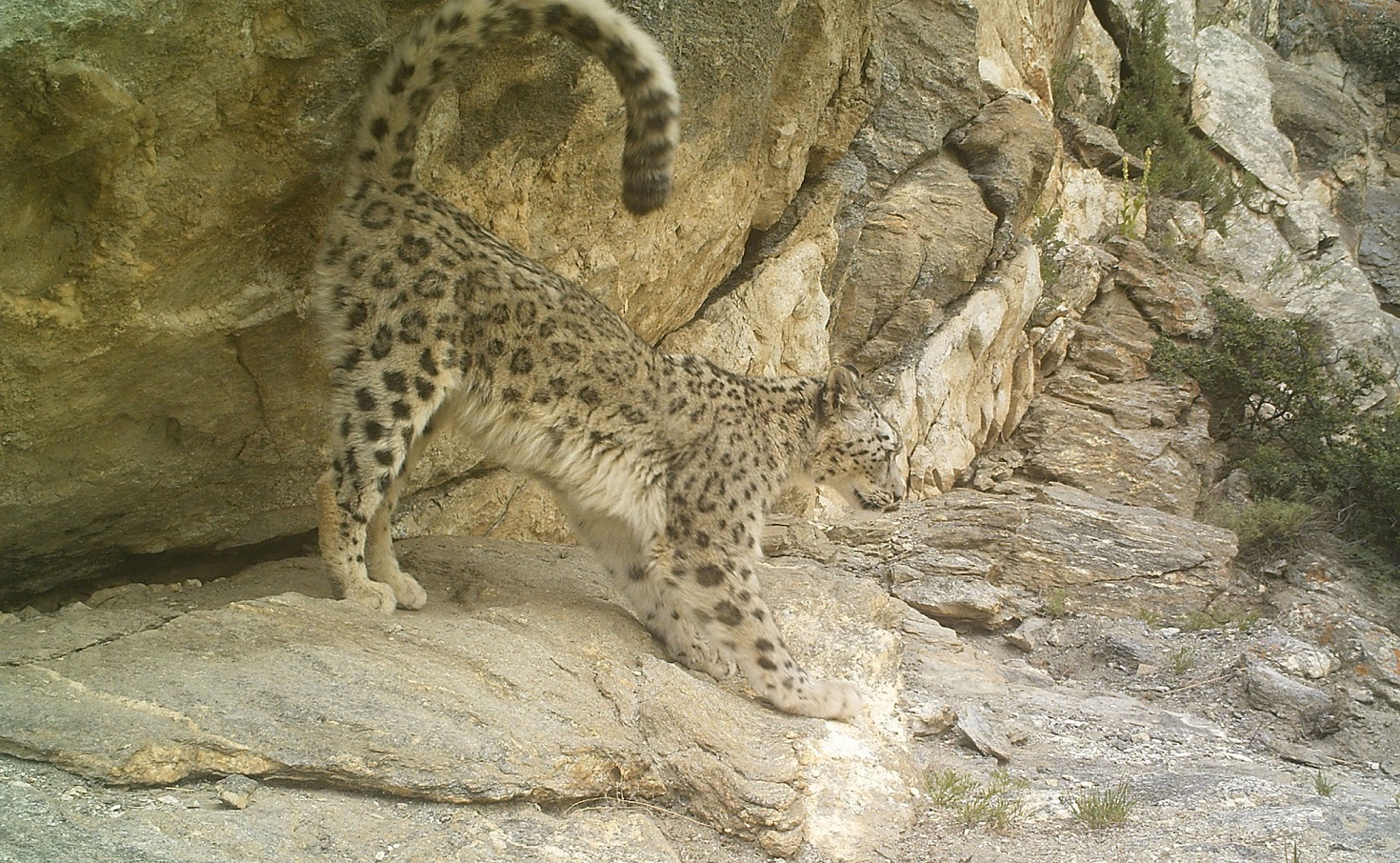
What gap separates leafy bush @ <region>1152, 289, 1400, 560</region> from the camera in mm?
12742

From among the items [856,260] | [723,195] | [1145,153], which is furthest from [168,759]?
[1145,153]

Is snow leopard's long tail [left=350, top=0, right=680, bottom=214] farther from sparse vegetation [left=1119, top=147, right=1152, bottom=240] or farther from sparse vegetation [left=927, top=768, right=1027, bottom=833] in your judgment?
sparse vegetation [left=1119, top=147, right=1152, bottom=240]

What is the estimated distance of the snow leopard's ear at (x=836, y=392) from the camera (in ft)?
21.5

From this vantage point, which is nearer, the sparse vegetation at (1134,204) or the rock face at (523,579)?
the rock face at (523,579)

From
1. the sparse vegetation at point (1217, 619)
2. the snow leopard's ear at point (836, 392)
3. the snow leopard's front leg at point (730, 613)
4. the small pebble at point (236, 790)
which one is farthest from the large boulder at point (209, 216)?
the sparse vegetation at point (1217, 619)

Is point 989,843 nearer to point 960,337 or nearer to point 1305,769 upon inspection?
point 1305,769

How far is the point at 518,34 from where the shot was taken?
4.75 metres

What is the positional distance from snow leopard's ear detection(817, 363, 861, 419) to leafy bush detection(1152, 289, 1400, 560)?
8.57m

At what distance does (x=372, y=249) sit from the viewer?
4.56 m

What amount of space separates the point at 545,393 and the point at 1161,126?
55.3ft

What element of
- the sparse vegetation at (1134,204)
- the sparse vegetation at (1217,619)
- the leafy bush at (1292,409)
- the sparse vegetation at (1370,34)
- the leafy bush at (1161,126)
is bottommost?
the sparse vegetation at (1217,619)

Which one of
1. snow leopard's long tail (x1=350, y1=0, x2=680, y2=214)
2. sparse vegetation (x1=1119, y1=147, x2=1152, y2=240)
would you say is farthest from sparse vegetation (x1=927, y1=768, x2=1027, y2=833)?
sparse vegetation (x1=1119, y1=147, x2=1152, y2=240)

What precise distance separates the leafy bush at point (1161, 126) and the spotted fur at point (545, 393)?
15177 millimetres

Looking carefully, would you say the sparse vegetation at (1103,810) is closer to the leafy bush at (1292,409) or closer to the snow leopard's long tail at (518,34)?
the snow leopard's long tail at (518,34)
